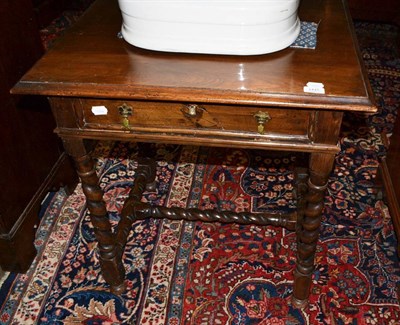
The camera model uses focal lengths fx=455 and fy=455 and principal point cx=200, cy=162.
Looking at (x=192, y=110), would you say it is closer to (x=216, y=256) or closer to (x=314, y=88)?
(x=314, y=88)

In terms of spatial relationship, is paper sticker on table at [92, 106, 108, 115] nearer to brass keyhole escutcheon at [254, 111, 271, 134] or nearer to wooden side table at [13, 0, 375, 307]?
wooden side table at [13, 0, 375, 307]

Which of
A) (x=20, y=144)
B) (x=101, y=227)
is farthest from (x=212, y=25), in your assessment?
(x=20, y=144)

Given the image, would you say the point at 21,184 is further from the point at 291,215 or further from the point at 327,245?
the point at 327,245

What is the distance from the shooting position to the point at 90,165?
1380mm

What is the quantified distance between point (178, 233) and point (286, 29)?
1.02 metres

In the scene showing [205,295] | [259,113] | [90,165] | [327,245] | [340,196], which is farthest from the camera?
[340,196]

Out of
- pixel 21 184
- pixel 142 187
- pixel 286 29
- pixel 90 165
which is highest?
pixel 286 29

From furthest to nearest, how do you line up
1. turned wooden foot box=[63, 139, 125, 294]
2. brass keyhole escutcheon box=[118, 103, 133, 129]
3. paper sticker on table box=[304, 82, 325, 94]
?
1. turned wooden foot box=[63, 139, 125, 294]
2. brass keyhole escutcheon box=[118, 103, 133, 129]
3. paper sticker on table box=[304, 82, 325, 94]

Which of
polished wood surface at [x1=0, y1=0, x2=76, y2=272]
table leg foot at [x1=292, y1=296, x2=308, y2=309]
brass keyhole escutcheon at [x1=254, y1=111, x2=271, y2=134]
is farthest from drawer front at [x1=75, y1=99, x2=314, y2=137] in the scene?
table leg foot at [x1=292, y1=296, x2=308, y2=309]

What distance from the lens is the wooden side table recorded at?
1111 mm

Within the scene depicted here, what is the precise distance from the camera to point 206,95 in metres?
1.10

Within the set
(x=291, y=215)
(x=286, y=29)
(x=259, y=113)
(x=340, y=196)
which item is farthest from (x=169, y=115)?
(x=340, y=196)

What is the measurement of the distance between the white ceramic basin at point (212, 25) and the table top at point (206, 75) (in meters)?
0.04

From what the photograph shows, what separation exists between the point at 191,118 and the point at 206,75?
0.39ft
